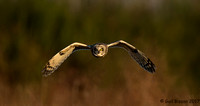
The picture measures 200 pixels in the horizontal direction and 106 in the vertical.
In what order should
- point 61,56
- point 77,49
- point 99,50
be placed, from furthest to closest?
1. point 61,56
2. point 77,49
3. point 99,50

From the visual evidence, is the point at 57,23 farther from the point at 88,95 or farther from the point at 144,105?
the point at 144,105

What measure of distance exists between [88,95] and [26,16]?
317 cm

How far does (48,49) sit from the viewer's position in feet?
30.2

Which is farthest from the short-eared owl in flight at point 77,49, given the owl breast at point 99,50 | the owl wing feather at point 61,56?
the owl breast at point 99,50

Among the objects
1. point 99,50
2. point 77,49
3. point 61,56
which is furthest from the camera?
point 61,56

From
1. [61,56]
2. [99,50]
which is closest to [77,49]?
[61,56]

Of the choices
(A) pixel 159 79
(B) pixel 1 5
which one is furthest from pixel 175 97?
(B) pixel 1 5

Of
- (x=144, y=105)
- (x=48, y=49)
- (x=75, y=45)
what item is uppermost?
(x=48, y=49)

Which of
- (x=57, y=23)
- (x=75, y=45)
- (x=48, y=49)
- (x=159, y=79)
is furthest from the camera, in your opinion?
(x=57, y=23)

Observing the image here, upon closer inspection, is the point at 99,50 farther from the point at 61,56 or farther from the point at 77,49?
the point at 61,56

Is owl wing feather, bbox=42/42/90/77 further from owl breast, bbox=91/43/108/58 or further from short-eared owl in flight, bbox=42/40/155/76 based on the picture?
owl breast, bbox=91/43/108/58

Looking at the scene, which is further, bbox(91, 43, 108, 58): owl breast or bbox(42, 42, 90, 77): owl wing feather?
bbox(42, 42, 90, 77): owl wing feather

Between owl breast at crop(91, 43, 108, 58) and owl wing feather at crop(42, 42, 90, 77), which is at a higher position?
owl wing feather at crop(42, 42, 90, 77)

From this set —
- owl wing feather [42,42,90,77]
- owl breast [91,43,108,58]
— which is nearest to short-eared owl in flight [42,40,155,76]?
owl wing feather [42,42,90,77]
